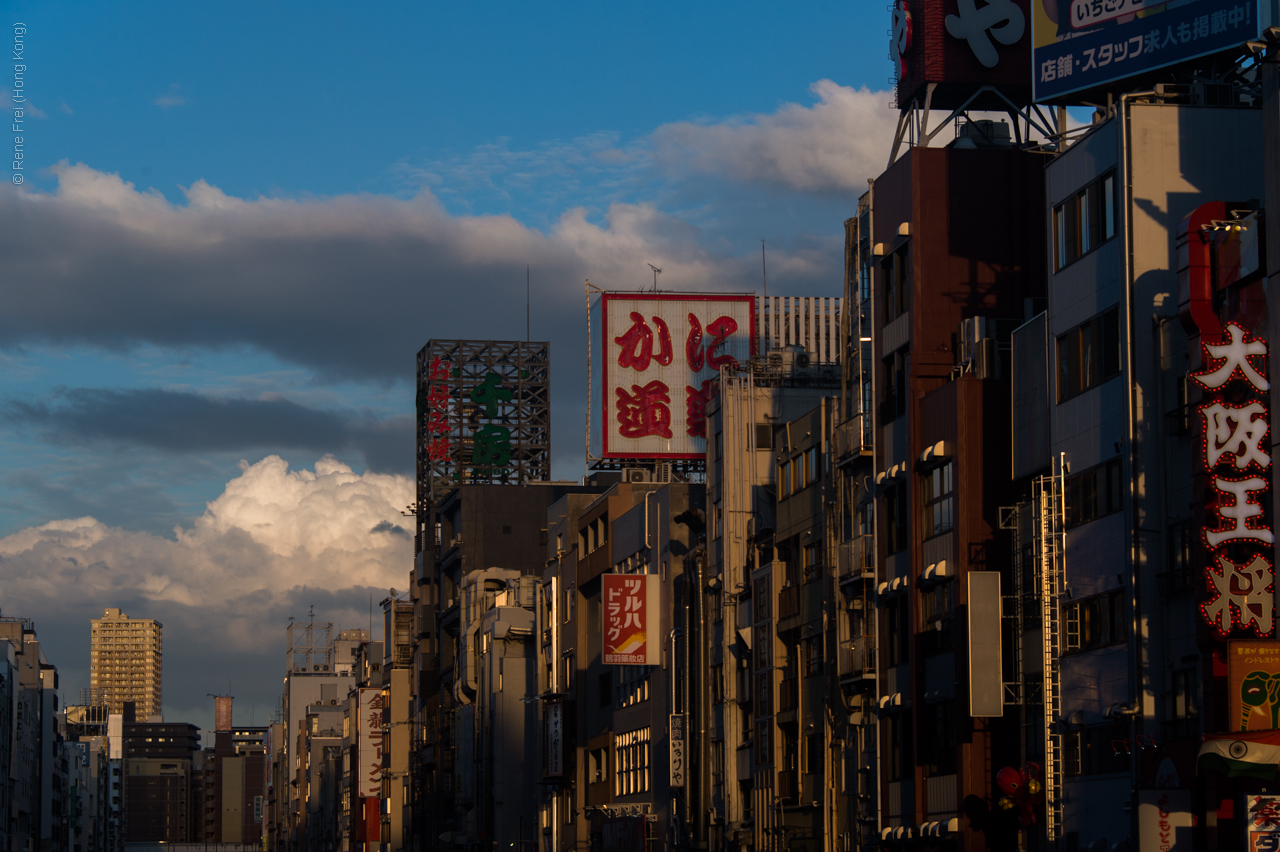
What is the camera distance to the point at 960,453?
2212 inches

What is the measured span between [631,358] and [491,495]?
41.5 meters

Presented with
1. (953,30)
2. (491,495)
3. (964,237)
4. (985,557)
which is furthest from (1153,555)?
(491,495)

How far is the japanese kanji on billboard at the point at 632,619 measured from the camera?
293 ft

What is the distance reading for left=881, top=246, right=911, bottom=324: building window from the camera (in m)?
62.2

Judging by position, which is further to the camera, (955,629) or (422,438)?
(422,438)

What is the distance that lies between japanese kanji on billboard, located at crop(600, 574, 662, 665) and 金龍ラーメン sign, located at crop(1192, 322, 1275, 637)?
51.0 m

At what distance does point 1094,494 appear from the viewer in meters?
49.8

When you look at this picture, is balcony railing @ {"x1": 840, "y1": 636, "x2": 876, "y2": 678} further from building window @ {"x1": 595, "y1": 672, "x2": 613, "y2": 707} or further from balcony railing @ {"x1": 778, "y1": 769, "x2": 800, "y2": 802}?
building window @ {"x1": 595, "y1": 672, "x2": 613, "y2": 707}

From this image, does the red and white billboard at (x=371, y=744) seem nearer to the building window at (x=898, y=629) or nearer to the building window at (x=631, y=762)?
the building window at (x=631, y=762)

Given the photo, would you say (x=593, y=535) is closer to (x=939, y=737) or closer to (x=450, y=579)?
(x=450, y=579)

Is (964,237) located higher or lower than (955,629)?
higher

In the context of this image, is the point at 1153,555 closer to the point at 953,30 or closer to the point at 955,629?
the point at 955,629

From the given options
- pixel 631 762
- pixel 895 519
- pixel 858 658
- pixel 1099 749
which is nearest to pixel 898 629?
pixel 858 658

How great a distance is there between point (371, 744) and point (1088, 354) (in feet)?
500
